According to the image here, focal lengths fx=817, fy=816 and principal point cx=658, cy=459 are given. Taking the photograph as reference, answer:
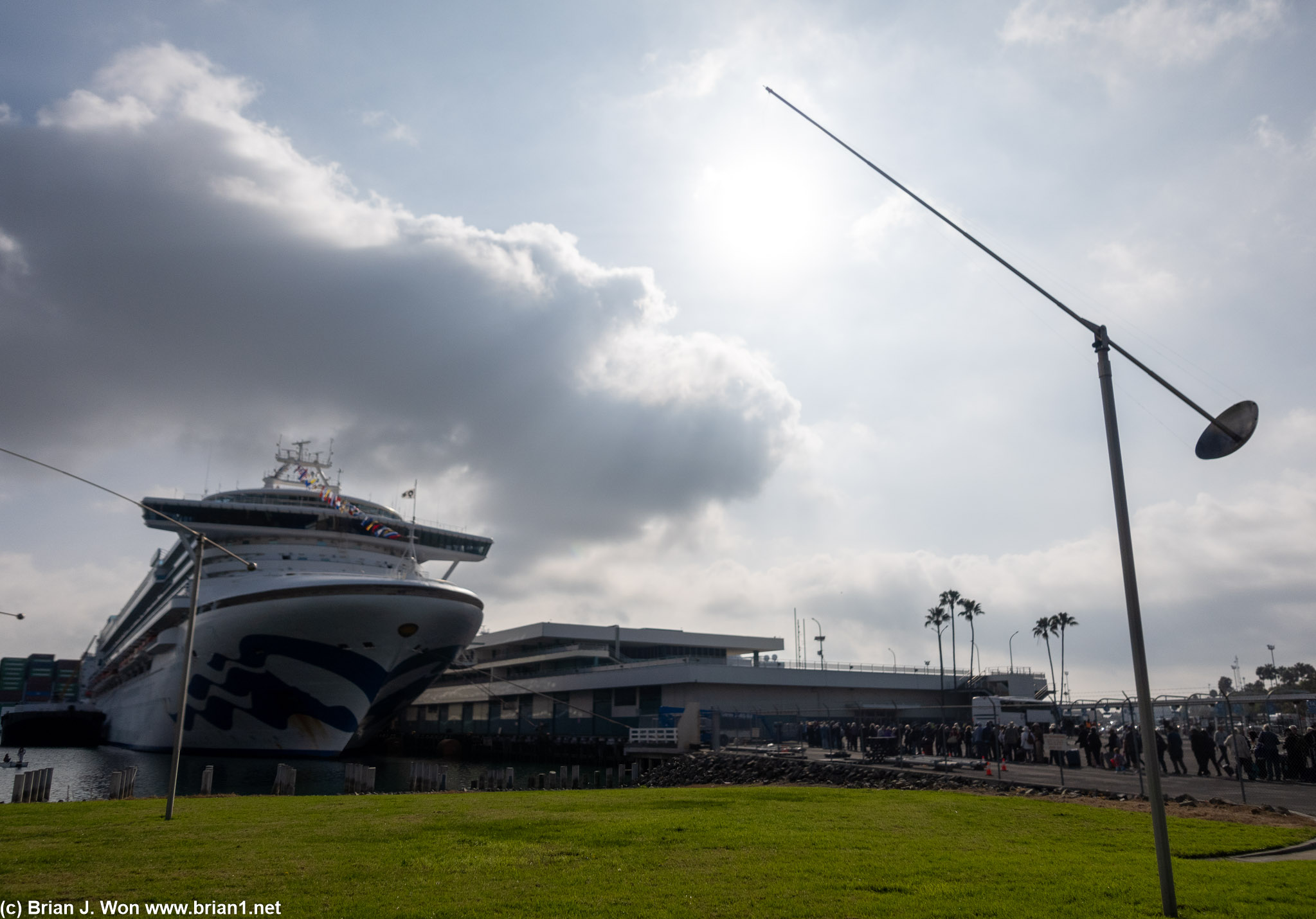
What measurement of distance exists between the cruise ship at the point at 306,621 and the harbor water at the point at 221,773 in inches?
50.1

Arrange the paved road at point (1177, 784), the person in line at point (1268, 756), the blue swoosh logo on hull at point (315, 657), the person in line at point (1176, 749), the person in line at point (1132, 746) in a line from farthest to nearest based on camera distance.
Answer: the blue swoosh logo on hull at point (315, 657), the person in line at point (1176, 749), the person in line at point (1132, 746), the person in line at point (1268, 756), the paved road at point (1177, 784)

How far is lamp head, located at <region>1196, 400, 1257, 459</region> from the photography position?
7.91m

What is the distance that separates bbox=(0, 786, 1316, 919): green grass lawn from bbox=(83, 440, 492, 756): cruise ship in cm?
1790

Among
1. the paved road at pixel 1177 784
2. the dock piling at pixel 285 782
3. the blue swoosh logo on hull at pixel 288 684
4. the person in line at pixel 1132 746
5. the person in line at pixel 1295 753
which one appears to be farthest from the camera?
the blue swoosh logo on hull at pixel 288 684

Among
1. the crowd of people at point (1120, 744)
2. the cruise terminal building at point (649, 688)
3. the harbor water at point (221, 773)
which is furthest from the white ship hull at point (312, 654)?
the crowd of people at point (1120, 744)

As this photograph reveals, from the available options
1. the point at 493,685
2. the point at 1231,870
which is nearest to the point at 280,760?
the point at 493,685

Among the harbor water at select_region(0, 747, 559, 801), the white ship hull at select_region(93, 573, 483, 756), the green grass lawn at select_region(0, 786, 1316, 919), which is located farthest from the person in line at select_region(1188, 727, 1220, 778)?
the white ship hull at select_region(93, 573, 483, 756)

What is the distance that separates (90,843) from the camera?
1234 cm

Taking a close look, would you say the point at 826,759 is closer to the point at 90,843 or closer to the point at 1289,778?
the point at 1289,778

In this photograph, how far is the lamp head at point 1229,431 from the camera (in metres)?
7.91

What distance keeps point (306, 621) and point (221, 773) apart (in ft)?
23.6

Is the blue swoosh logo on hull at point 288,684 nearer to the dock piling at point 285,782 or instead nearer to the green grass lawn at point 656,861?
the dock piling at point 285,782

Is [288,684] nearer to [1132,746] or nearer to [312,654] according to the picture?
[312,654]

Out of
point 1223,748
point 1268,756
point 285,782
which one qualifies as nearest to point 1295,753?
point 1268,756
